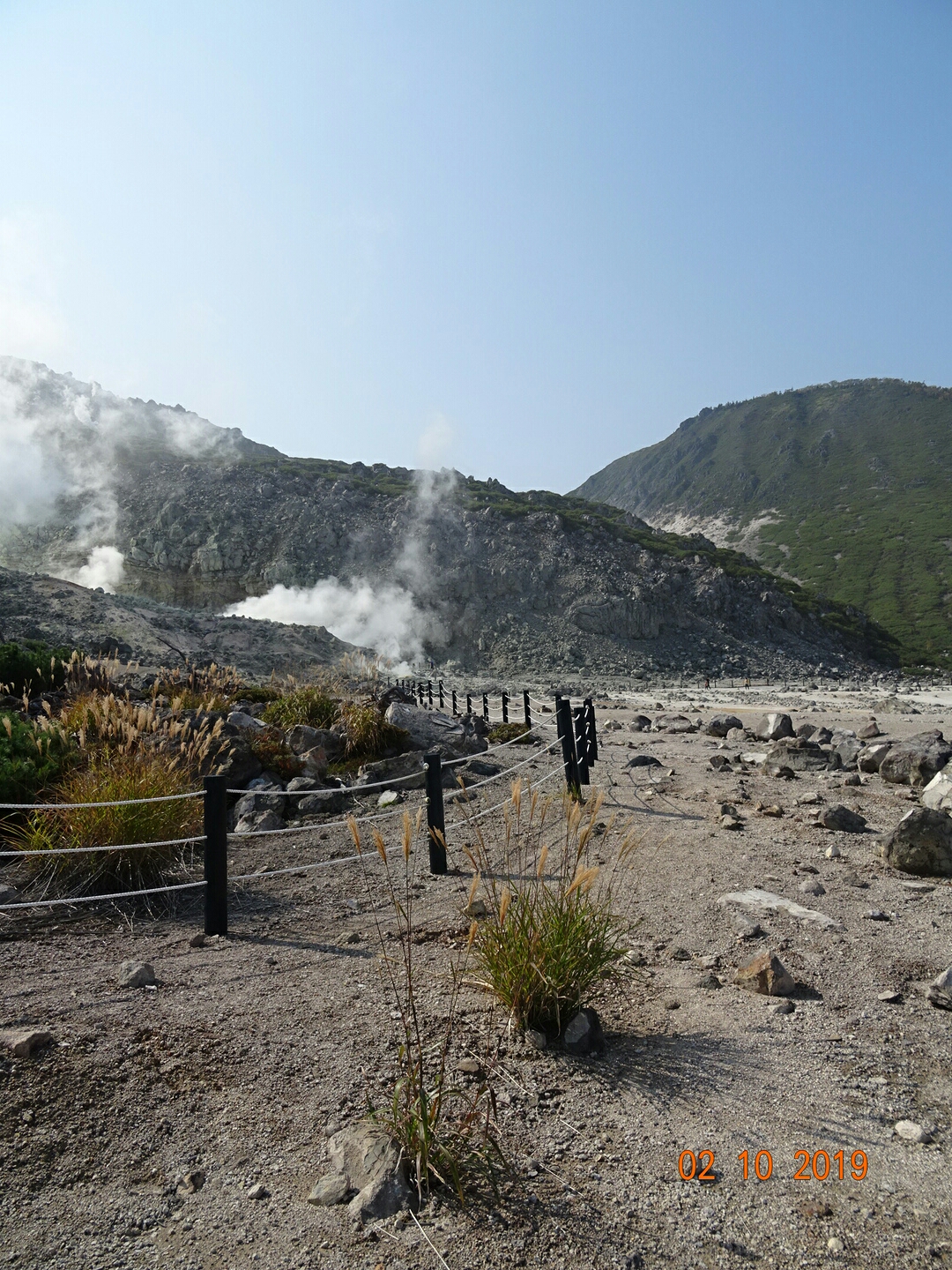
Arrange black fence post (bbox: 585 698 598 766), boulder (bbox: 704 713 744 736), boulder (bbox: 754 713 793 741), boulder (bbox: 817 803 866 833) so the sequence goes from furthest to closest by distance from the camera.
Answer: boulder (bbox: 704 713 744 736)
boulder (bbox: 754 713 793 741)
black fence post (bbox: 585 698 598 766)
boulder (bbox: 817 803 866 833)

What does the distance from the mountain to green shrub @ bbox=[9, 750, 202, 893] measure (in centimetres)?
3935

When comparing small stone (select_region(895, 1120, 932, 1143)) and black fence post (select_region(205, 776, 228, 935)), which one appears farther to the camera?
black fence post (select_region(205, 776, 228, 935))

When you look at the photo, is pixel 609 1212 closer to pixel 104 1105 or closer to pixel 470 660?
pixel 104 1105

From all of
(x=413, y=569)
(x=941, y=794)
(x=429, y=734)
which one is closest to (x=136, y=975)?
(x=941, y=794)

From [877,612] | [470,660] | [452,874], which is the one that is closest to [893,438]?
[877,612]

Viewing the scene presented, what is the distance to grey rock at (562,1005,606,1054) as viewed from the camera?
3.28 meters

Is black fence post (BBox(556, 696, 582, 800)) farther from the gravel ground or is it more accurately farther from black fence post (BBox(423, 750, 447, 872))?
the gravel ground

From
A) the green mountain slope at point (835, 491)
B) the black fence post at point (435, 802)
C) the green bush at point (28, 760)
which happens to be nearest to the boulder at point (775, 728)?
the black fence post at point (435, 802)

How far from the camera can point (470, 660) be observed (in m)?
49.9

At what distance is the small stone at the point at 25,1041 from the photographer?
10.6ft

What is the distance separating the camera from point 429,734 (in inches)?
475

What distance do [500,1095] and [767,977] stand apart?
177 cm

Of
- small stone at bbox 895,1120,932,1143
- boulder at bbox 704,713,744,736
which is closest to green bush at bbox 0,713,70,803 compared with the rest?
small stone at bbox 895,1120,932,1143

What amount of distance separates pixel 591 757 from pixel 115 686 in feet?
25.0
